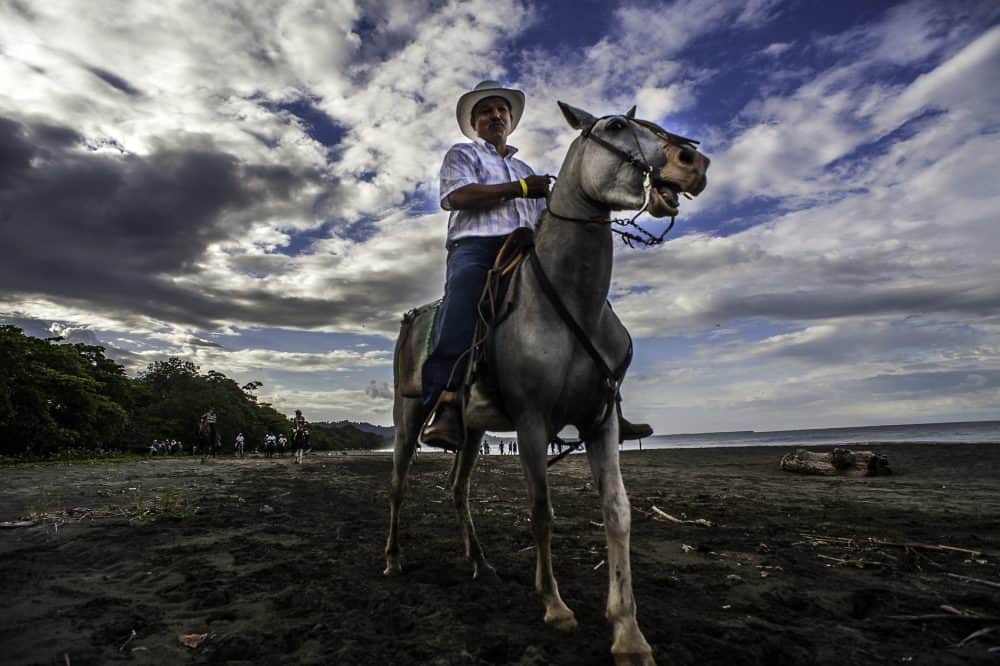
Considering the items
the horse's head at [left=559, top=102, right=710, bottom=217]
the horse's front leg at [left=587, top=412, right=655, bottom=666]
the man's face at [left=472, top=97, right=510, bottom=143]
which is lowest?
the horse's front leg at [left=587, top=412, right=655, bottom=666]

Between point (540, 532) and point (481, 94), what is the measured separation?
404 centimetres

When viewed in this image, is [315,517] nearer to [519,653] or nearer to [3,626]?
[3,626]

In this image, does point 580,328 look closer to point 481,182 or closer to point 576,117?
point 576,117

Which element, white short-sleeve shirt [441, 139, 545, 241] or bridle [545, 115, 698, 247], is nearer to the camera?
bridle [545, 115, 698, 247]

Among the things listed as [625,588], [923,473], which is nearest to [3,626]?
[625,588]

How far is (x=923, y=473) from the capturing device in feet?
53.1

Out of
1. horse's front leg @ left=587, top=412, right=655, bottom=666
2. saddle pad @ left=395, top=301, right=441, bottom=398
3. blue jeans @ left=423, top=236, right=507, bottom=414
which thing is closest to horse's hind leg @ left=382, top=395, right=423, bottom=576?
saddle pad @ left=395, top=301, right=441, bottom=398

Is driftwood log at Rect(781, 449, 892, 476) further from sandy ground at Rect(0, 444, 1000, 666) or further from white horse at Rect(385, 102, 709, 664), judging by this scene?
white horse at Rect(385, 102, 709, 664)

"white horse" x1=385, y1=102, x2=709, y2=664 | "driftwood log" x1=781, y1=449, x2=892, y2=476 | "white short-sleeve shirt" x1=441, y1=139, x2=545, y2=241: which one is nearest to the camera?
"white horse" x1=385, y1=102, x2=709, y2=664

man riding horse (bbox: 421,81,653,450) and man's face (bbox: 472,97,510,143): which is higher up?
man's face (bbox: 472,97,510,143)

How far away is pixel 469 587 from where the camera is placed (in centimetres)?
420

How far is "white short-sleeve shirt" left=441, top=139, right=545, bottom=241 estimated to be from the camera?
4.64 m

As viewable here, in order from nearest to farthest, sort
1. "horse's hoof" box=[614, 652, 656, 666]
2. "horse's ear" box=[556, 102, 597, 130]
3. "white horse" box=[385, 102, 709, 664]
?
"horse's hoof" box=[614, 652, 656, 666], "white horse" box=[385, 102, 709, 664], "horse's ear" box=[556, 102, 597, 130]

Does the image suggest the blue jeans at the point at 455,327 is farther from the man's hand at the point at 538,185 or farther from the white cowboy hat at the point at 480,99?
the white cowboy hat at the point at 480,99
